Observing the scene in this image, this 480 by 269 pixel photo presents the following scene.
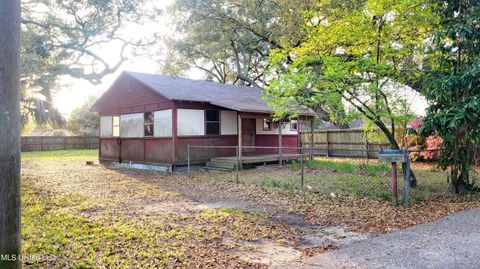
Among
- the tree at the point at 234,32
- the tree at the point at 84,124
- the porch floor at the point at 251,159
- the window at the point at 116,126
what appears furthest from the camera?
the tree at the point at 84,124

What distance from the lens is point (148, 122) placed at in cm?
1633

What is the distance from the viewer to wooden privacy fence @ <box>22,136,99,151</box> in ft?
103

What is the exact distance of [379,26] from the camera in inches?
336

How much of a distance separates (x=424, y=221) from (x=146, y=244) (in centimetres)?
460

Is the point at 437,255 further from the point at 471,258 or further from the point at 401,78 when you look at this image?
the point at 401,78

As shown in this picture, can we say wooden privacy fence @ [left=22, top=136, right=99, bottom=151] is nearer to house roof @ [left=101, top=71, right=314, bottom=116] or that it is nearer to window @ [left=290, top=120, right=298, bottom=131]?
house roof @ [left=101, top=71, right=314, bottom=116]

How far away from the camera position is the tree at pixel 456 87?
24.3ft

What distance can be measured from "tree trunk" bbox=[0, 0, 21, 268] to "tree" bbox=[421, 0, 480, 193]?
7.57m

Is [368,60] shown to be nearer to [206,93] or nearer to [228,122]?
[228,122]

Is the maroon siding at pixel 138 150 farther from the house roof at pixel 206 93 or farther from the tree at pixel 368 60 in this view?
the tree at pixel 368 60

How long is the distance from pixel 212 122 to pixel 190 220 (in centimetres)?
979

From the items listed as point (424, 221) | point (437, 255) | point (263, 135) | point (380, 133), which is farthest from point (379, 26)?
point (263, 135)

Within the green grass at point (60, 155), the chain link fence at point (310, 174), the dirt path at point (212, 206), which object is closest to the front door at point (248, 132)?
the chain link fence at point (310, 174)

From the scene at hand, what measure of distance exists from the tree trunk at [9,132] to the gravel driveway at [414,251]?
2.79 meters
